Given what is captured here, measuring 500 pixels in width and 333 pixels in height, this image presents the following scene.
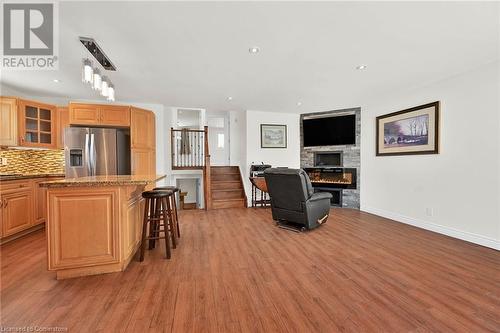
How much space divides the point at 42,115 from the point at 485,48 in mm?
6542

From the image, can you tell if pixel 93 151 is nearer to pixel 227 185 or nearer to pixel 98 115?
Result: pixel 98 115

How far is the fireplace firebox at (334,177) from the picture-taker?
5.33 m

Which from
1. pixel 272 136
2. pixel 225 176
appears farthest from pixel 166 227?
pixel 272 136

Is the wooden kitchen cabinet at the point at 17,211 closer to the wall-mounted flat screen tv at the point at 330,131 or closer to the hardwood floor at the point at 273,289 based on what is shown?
the hardwood floor at the point at 273,289

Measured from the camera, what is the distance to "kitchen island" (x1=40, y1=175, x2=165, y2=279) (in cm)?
208

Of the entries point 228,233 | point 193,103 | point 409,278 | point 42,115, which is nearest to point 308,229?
point 228,233

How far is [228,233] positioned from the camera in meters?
3.53

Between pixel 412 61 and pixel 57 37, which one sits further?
pixel 412 61

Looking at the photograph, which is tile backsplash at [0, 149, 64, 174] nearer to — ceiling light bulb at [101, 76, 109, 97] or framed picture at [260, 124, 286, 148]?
ceiling light bulb at [101, 76, 109, 97]

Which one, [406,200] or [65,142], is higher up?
[65,142]

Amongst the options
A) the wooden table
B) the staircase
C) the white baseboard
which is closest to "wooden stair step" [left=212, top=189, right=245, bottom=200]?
the staircase

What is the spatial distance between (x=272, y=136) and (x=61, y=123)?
450 centimetres

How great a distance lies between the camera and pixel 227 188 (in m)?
5.89

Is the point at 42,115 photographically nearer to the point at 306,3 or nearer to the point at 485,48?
the point at 306,3
